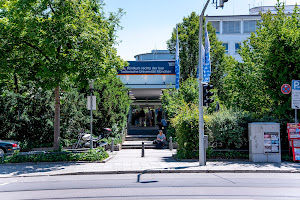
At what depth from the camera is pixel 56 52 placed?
15039 millimetres

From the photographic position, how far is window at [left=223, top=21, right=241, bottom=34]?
1792 inches

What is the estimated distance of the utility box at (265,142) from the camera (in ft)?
48.9

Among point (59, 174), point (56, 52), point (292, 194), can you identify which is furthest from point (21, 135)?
point (292, 194)

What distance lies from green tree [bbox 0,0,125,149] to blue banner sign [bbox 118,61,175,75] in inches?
545

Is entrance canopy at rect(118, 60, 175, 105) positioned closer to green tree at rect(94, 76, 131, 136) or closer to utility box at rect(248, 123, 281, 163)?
green tree at rect(94, 76, 131, 136)

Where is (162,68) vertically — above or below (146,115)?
above

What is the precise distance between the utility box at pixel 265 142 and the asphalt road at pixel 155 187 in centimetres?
276

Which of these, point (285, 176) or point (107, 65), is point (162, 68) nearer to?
point (107, 65)

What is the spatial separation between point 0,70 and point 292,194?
1315cm

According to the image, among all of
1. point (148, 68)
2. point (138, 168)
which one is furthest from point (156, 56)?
point (138, 168)

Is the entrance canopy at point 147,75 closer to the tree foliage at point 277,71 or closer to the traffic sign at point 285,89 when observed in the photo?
the tree foliage at point 277,71

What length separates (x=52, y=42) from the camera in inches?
551

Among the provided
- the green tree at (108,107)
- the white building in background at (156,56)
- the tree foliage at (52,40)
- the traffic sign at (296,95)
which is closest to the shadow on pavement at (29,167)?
the tree foliage at (52,40)

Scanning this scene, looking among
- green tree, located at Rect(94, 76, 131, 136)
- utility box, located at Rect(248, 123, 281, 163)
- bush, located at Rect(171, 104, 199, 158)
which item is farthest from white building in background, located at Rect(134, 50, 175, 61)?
utility box, located at Rect(248, 123, 281, 163)
